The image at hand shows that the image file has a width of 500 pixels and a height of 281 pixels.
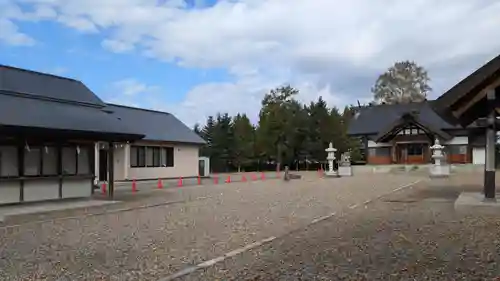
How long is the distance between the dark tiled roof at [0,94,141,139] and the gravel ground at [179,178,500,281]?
8332 millimetres

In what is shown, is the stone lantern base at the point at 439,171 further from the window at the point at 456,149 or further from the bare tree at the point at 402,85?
the bare tree at the point at 402,85

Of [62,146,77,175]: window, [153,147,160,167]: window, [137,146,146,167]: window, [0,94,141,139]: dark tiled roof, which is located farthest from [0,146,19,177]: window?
[153,147,160,167]: window

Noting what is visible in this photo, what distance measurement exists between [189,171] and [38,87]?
17.8 metres

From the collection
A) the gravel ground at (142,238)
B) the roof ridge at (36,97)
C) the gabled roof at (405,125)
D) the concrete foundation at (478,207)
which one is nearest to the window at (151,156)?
the roof ridge at (36,97)

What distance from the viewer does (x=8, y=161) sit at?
14531mm

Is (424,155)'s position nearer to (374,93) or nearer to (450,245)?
(374,93)

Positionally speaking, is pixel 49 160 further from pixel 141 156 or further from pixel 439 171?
pixel 439 171

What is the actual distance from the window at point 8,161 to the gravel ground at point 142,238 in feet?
12.2

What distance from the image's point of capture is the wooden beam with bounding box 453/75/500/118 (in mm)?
12531

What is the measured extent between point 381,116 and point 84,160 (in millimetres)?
42410

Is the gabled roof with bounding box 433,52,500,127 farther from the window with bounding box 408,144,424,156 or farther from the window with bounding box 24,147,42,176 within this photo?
the window with bounding box 408,144,424,156

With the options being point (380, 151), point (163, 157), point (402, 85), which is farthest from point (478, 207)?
point (402, 85)

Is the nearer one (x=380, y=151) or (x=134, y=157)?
(x=134, y=157)

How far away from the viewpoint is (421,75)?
206 ft
